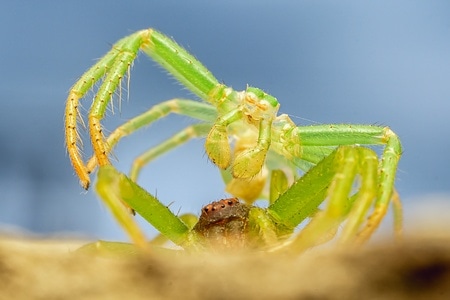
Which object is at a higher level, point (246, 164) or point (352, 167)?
point (246, 164)

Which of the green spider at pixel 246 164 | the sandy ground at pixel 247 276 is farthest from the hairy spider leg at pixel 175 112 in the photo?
the sandy ground at pixel 247 276

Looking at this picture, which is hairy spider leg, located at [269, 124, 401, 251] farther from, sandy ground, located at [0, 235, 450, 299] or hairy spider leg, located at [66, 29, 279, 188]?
sandy ground, located at [0, 235, 450, 299]

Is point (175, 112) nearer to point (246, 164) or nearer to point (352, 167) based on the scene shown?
point (246, 164)

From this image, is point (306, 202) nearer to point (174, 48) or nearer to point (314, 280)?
point (174, 48)

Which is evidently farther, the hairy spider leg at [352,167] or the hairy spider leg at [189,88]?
the hairy spider leg at [189,88]

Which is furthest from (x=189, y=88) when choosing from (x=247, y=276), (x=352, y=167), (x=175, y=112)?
(x=247, y=276)

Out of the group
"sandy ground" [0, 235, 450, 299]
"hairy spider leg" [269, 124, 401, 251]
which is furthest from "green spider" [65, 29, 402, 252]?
"sandy ground" [0, 235, 450, 299]

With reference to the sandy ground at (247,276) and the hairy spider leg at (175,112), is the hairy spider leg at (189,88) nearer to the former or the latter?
the hairy spider leg at (175,112)
